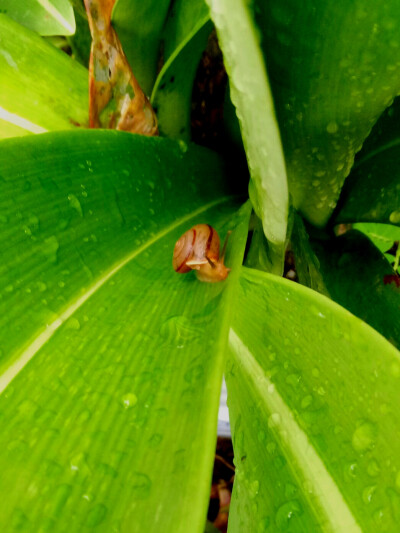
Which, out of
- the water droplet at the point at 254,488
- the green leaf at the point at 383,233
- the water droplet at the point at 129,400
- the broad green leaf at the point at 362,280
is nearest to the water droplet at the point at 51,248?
the water droplet at the point at 129,400

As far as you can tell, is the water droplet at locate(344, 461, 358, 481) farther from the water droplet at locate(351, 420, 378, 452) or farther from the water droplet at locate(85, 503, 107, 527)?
the water droplet at locate(85, 503, 107, 527)

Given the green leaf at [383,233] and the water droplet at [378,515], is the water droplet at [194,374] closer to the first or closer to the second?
the water droplet at [378,515]

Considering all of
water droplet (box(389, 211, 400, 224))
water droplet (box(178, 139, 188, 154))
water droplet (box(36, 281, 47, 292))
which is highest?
water droplet (box(178, 139, 188, 154))

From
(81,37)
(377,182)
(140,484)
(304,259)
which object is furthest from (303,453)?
(81,37)

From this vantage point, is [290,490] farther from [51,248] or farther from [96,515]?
[51,248]

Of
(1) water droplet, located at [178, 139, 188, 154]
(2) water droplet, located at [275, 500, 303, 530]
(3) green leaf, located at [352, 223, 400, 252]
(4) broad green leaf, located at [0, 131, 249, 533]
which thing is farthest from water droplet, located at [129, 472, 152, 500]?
(3) green leaf, located at [352, 223, 400, 252]

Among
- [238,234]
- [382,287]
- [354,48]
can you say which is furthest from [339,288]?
[354,48]

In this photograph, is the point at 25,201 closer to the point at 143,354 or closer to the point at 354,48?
the point at 143,354
